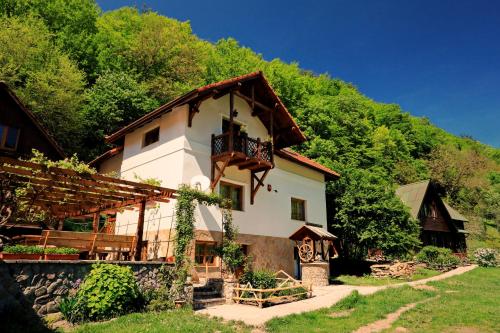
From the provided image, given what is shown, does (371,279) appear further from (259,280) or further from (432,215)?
(432,215)

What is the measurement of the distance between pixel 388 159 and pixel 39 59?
37488mm

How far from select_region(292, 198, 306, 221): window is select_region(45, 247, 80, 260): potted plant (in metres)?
12.3

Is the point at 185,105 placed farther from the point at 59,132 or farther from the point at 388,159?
the point at 388,159

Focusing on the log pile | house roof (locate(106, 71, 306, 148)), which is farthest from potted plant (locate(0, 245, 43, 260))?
the log pile

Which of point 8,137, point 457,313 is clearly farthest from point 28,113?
point 457,313

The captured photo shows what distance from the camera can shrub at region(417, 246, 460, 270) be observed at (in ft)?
78.2

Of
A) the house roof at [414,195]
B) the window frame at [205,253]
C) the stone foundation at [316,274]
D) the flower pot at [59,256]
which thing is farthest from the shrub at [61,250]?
the house roof at [414,195]

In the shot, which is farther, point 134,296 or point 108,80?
point 108,80

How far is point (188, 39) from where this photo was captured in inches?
1359

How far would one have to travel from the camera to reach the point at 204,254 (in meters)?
14.2

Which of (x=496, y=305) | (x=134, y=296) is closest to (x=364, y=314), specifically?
(x=496, y=305)

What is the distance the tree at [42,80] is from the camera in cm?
2047

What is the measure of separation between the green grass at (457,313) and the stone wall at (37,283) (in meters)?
7.85

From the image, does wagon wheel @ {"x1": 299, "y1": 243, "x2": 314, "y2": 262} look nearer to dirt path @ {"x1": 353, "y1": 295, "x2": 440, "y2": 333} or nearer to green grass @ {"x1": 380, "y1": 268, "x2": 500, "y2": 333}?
green grass @ {"x1": 380, "y1": 268, "x2": 500, "y2": 333}
